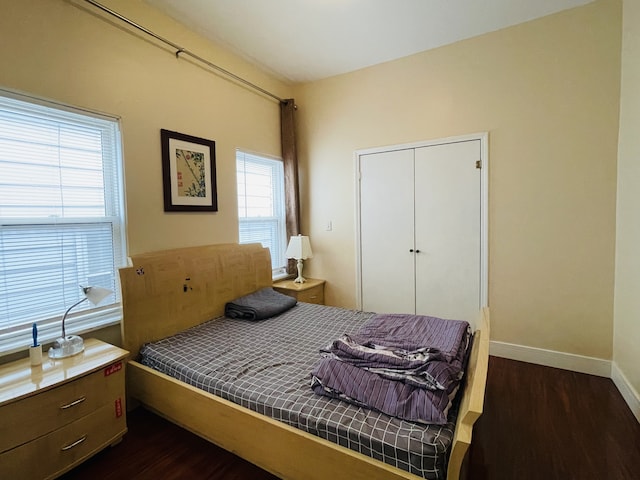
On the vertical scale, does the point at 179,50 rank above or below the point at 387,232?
above

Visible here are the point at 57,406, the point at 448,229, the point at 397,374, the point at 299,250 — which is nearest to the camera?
the point at 397,374

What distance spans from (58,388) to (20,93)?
1577 millimetres

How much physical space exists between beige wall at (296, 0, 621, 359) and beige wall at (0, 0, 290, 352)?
1.65 metres

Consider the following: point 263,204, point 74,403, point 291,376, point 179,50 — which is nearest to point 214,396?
point 291,376

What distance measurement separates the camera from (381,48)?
2961 millimetres

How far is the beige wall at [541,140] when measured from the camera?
242 cm

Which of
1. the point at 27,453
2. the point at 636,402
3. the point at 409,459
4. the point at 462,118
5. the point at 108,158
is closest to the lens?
the point at 409,459

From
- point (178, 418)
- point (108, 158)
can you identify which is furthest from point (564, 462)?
point (108, 158)

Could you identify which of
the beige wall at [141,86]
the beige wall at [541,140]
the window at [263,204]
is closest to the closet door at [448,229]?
the beige wall at [541,140]

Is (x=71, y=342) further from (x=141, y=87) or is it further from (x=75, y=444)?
(x=141, y=87)

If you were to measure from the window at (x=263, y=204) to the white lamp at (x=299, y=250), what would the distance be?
24cm

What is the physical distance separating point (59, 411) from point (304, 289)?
2.16 metres

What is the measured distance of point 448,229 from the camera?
301 cm

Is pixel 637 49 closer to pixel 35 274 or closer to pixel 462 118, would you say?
pixel 462 118
